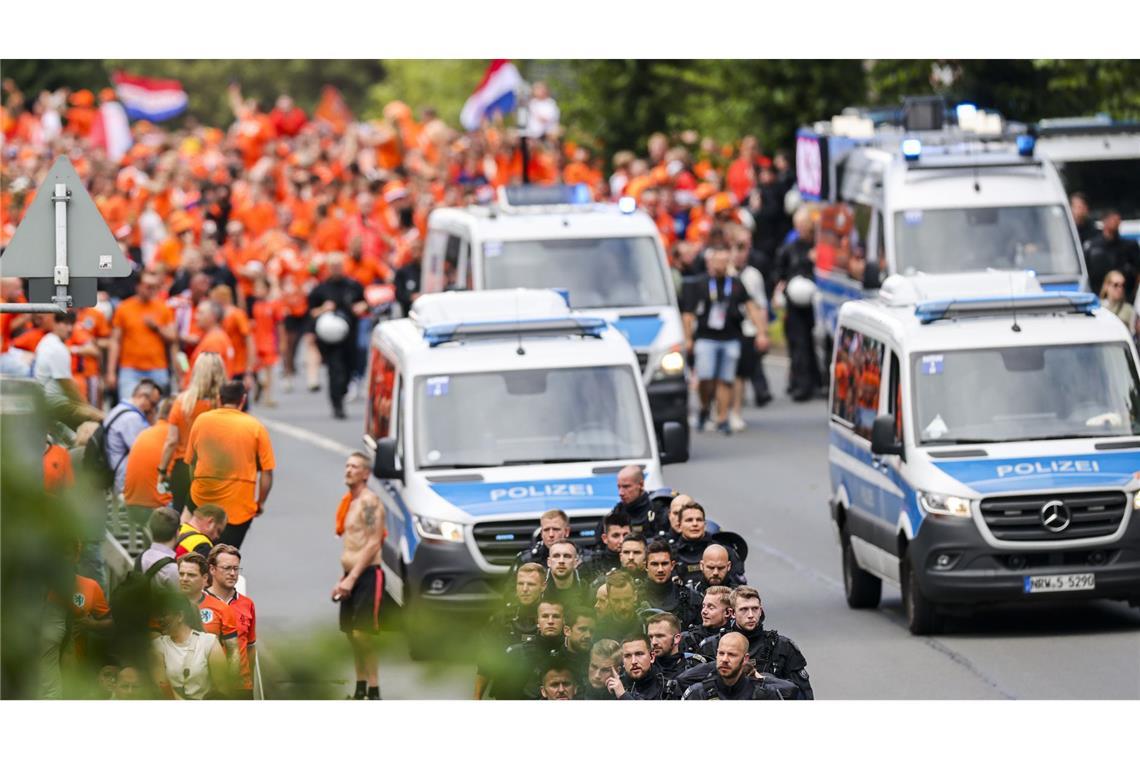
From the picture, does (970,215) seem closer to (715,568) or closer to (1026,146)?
(1026,146)

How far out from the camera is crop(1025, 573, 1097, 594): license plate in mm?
12664

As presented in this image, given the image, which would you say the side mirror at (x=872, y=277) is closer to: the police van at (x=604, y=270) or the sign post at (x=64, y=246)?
the police van at (x=604, y=270)

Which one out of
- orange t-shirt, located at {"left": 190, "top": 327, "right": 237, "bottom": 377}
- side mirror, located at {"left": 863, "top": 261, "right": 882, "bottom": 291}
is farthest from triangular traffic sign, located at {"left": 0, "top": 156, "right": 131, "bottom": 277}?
side mirror, located at {"left": 863, "top": 261, "right": 882, "bottom": 291}

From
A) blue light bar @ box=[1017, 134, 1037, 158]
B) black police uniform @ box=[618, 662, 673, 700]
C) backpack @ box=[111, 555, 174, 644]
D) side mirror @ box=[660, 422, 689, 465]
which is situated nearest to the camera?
backpack @ box=[111, 555, 174, 644]

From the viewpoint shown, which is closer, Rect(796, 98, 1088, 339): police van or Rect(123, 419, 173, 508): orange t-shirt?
Rect(123, 419, 173, 508): orange t-shirt

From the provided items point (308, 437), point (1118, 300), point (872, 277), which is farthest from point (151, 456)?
point (308, 437)

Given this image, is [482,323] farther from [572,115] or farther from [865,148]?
[572,115]

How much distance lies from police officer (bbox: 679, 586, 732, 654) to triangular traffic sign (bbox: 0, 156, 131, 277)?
390cm

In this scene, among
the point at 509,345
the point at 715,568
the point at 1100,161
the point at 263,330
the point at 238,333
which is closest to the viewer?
the point at 715,568

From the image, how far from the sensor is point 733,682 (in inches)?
339

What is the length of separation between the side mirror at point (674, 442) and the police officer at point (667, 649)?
3782mm

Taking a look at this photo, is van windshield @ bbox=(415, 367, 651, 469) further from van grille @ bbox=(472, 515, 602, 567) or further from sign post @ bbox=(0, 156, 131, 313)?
sign post @ bbox=(0, 156, 131, 313)

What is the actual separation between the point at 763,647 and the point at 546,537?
2.20 meters

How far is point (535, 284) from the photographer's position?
66.4ft
